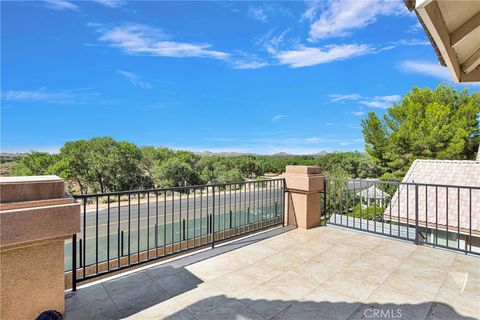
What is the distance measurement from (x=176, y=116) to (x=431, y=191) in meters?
55.1

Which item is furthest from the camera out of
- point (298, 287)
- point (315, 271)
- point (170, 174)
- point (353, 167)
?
point (353, 167)

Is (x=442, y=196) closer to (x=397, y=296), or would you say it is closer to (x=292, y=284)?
(x=397, y=296)

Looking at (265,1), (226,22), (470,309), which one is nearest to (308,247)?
(470,309)

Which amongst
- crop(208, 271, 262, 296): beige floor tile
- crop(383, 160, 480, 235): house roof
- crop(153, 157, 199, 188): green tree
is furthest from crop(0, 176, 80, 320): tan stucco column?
crop(153, 157, 199, 188): green tree

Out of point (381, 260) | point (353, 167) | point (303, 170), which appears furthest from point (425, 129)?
point (353, 167)

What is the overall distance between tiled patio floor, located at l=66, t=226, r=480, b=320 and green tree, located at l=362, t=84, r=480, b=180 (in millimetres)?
16333

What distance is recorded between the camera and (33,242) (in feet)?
5.96

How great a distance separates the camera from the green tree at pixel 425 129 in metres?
16.2

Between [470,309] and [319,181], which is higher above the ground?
[319,181]

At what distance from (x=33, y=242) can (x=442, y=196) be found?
1071 centimetres

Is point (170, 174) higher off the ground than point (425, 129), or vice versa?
point (425, 129)

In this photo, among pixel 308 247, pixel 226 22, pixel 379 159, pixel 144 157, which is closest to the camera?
pixel 308 247

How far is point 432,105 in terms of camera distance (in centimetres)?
1689

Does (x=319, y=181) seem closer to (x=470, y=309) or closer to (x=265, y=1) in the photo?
(x=470, y=309)
